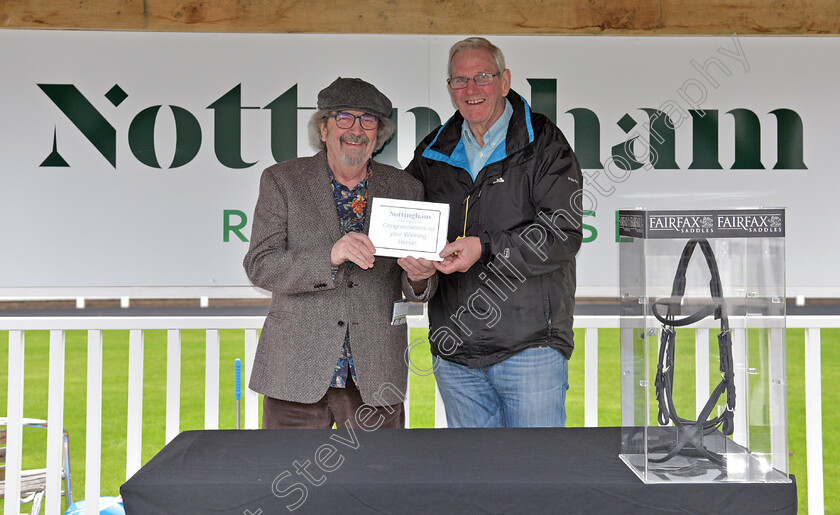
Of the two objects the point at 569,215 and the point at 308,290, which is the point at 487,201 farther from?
the point at 308,290

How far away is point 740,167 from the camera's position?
364 centimetres

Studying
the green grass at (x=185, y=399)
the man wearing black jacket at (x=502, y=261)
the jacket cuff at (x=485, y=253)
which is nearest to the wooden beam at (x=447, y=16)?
the man wearing black jacket at (x=502, y=261)

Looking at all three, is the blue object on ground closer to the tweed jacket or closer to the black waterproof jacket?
the tweed jacket

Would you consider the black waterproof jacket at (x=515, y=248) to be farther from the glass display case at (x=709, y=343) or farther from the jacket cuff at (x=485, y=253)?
the glass display case at (x=709, y=343)

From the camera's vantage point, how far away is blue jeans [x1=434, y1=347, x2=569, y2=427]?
2.34 m

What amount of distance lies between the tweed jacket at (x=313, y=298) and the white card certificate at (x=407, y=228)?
6.6 inches

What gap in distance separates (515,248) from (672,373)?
2.57 ft

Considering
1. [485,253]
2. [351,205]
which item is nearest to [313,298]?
[351,205]

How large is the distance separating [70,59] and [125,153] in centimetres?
50

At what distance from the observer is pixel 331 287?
2.29m

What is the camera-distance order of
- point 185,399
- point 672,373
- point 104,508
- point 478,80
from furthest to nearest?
1. point 185,399
2. point 104,508
3. point 478,80
4. point 672,373

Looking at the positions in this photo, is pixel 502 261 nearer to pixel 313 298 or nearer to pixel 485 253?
pixel 485 253

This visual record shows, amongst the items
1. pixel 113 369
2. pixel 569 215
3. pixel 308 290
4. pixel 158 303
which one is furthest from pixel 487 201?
pixel 158 303

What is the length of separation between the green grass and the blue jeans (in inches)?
93.9
